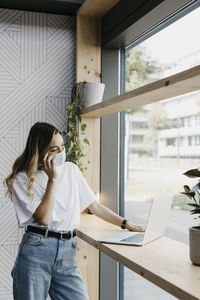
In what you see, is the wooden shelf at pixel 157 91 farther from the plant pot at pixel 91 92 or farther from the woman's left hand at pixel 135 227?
the woman's left hand at pixel 135 227

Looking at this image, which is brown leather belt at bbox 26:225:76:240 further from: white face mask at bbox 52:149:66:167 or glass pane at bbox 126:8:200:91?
glass pane at bbox 126:8:200:91

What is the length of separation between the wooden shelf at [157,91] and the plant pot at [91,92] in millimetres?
134

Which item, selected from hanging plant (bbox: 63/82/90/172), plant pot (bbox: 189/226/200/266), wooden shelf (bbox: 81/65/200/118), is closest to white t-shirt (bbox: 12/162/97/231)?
wooden shelf (bbox: 81/65/200/118)

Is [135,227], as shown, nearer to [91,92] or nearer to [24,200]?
[24,200]

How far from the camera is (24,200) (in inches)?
98.1

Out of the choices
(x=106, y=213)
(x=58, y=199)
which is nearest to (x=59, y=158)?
(x=58, y=199)

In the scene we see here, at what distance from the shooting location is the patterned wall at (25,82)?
11.5 ft

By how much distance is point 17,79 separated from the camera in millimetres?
3576

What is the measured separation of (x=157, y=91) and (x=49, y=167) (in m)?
0.76

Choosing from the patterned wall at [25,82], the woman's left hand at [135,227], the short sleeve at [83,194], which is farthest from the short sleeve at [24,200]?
the patterned wall at [25,82]

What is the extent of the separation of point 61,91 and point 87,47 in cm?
43

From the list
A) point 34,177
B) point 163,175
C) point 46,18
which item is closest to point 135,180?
point 163,175

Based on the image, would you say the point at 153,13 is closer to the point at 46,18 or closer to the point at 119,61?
the point at 119,61

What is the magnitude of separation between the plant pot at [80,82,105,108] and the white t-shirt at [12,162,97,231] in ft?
2.41
